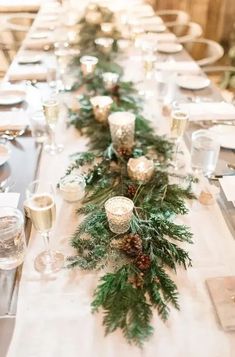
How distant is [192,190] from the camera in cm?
110

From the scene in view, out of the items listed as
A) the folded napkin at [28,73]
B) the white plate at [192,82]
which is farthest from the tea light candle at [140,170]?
the folded napkin at [28,73]

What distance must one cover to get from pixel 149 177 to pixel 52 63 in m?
1.14

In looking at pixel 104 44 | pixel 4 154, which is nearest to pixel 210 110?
pixel 4 154

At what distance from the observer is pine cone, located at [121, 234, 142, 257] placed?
0.84 metres

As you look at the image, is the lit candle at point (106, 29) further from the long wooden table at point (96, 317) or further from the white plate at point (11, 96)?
the long wooden table at point (96, 317)

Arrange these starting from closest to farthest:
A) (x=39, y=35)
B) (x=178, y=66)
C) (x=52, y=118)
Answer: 1. (x=52, y=118)
2. (x=178, y=66)
3. (x=39, y=35)

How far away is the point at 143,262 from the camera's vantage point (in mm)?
818

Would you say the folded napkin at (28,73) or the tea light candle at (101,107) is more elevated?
the tea light candle at (101,107)

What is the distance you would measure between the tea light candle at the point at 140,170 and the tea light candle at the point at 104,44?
1.31 metres

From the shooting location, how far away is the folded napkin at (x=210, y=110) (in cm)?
152

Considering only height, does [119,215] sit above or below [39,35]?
above

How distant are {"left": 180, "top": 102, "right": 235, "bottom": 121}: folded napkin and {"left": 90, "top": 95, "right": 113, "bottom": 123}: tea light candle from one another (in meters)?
0.34

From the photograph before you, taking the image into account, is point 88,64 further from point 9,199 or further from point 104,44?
point 9,199

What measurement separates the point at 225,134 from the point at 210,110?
8.8 inches
